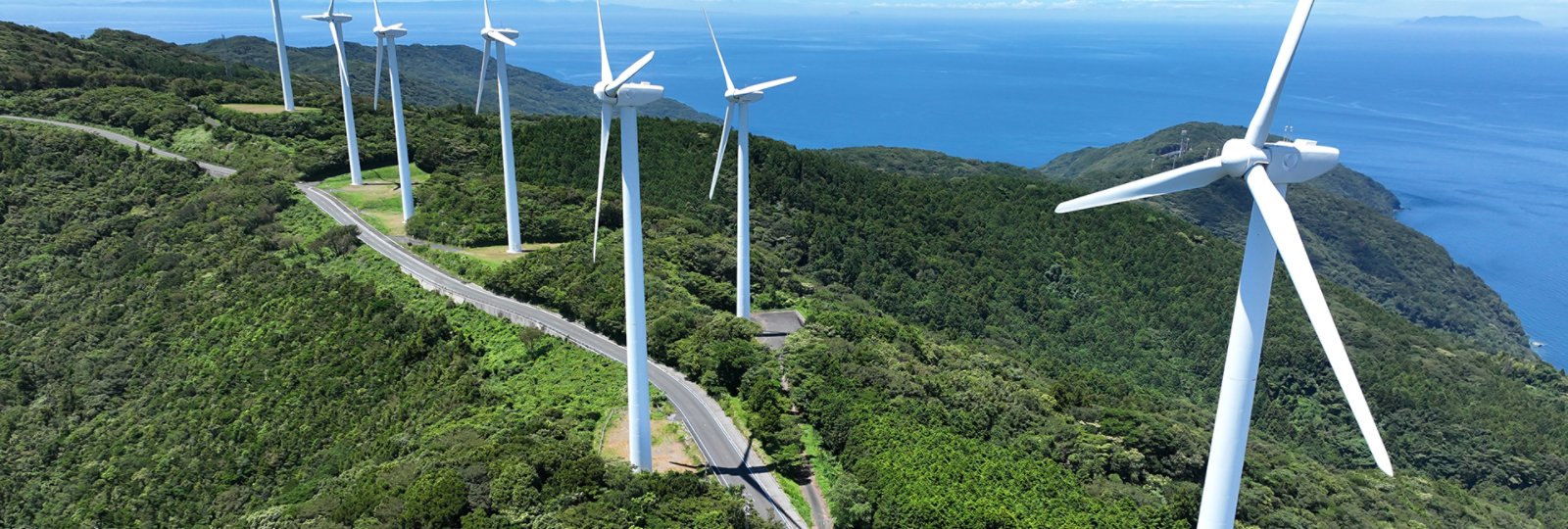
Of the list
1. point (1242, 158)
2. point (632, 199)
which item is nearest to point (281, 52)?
point (632, 199)

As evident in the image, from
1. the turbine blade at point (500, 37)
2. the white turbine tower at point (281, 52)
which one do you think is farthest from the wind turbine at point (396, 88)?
the white turbine tower at point (281, 52)

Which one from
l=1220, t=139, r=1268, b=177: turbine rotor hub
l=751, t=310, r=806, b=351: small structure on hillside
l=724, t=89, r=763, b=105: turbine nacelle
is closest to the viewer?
l=1220, t=139, r=1268, b=177: turbine rotor hub

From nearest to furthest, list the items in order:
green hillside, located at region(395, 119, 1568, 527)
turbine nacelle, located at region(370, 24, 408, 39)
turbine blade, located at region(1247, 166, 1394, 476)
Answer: turbine blade, located at region(1247, 166, 1394, 476)
green hillside, located at region(395, 119, 1568, 527)
turbine nacelle, located at region(370, 24, 408, 39)

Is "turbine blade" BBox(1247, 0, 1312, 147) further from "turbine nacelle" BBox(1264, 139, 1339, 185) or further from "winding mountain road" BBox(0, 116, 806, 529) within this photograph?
"winding mountain road" BBox(0, 116, 806, 529)

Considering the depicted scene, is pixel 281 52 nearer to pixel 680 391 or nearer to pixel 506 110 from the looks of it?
pixel 506 110

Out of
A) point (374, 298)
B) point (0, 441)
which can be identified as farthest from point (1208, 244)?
point (0, 441)

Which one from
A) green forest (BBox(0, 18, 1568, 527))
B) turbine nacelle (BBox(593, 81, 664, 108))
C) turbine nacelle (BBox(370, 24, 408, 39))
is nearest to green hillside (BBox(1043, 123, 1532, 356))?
green forest (BBox(0, 18, 1568, 527))
